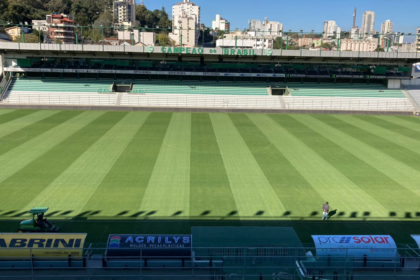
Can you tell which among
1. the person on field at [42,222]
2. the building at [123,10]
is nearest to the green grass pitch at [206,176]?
the person on field at [42,222]

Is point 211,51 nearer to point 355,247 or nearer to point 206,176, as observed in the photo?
point 206,176

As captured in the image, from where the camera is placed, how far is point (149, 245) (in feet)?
36.5

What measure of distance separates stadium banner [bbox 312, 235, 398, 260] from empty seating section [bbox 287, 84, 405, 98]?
38944 millimetres

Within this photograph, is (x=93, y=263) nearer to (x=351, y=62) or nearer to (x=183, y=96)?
(x=183, y=96)

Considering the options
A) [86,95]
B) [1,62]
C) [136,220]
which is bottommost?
[136,220]

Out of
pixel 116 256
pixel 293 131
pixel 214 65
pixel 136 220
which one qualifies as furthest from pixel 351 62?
pixel 116 256

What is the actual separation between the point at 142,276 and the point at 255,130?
23661 mm

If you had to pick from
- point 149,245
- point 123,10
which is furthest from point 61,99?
point 123,10

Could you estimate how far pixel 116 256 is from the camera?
1085 centimetres

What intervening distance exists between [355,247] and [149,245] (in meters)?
6.65

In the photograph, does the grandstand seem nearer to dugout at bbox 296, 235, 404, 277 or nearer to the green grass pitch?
the green grass pitch

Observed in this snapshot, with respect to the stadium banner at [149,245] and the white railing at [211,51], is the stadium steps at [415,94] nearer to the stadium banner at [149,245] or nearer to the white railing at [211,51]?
the white railing at [211,51]

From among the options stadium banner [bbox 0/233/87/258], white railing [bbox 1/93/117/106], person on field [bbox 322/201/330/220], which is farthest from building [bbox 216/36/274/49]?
stadium banner [bbox 0/233/87/258]

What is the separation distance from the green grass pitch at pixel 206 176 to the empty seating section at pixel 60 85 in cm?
1255
